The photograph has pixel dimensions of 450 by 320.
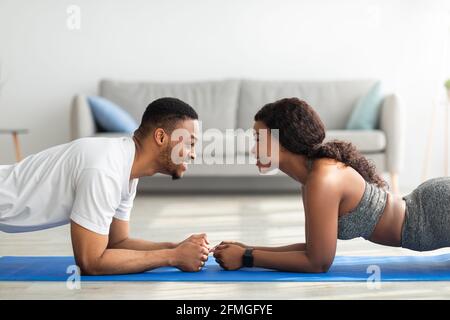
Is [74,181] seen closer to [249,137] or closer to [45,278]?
[45,278]

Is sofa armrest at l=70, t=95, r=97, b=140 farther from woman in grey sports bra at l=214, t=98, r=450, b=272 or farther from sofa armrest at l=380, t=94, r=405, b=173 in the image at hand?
woman in grey sports bra at l=214, t=98, r=450, b=272

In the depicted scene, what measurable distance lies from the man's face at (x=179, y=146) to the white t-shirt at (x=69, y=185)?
126 mm

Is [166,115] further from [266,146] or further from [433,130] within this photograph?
Result: [433,130]

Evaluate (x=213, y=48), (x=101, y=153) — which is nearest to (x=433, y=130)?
(x=213, y=48)

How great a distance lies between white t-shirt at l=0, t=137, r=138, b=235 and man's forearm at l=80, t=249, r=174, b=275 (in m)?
0.15

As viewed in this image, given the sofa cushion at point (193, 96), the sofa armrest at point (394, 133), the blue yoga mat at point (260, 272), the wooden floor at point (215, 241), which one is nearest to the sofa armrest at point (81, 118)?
the sofa cushion at point (193, 96)

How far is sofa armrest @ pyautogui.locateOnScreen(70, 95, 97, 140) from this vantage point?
5.65m

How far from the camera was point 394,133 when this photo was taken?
18.1 feet

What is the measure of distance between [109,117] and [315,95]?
5.78 feet

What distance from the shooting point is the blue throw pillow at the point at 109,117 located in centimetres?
569

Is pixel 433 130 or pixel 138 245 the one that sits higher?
pixel 138 245

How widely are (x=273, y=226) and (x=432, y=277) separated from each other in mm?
1649

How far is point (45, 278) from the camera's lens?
100 inches
